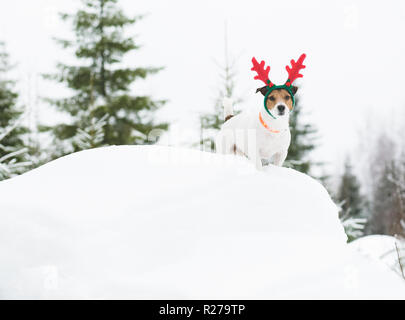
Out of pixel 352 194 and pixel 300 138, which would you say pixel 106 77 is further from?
pixel 352 194

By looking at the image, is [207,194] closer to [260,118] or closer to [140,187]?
[140,187]

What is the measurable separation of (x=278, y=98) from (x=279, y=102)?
0.05 metres

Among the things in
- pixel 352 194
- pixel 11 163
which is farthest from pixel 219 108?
pixel 352 194

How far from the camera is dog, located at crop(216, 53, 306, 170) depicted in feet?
9.93

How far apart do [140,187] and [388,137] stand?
3440cm

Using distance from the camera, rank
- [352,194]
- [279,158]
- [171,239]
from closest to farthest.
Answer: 1. [171,239]
2. [279,158]
3. [352,194]

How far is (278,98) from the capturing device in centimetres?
301

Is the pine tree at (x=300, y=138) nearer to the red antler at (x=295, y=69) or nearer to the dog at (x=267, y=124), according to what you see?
the dog at (x=267, y=124)

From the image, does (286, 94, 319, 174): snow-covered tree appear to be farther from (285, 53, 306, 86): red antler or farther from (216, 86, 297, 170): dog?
(285, 53, 306, 86): red antler

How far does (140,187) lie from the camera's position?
1.80 m

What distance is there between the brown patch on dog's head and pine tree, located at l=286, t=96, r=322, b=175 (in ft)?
21.7

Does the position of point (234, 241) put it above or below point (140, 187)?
below

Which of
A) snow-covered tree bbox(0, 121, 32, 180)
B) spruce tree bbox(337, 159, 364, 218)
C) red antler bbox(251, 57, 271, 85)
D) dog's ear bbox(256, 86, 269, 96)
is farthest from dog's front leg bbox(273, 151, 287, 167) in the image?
spruce tree bbox(337, 159, 364, 218)
